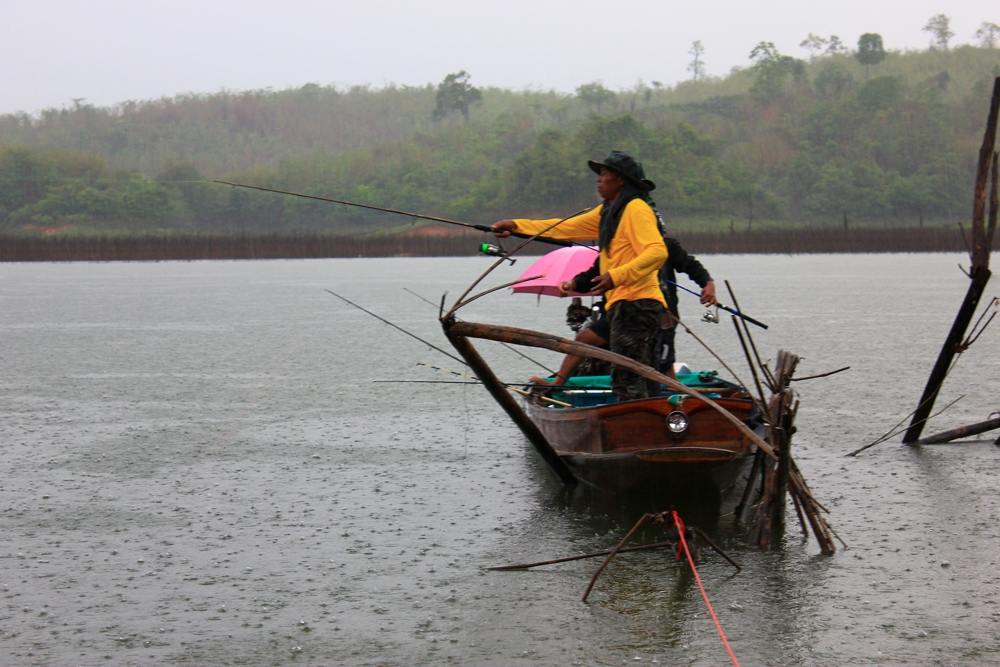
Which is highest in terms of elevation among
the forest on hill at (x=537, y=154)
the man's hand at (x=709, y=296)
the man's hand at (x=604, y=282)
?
the forest on hill at (x=537, y=154)

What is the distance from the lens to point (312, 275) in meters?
55.9

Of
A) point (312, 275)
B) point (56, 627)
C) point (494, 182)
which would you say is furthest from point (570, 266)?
point (494, 182)

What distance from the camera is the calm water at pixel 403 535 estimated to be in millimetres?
6773

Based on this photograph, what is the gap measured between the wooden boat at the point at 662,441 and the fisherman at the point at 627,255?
14.6 inches

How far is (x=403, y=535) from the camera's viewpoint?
8.94 meters

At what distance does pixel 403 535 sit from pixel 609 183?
251 cm

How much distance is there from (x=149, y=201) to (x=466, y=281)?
164 ft

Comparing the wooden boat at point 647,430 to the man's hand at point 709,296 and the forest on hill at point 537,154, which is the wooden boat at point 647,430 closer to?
the man's hand at point 709,296

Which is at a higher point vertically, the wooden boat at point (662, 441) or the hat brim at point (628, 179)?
the hat brim at point (628, 179)

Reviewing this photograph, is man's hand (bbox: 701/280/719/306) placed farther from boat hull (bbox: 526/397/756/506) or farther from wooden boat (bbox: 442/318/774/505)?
boat hull (bbox: 526/397/756/506)

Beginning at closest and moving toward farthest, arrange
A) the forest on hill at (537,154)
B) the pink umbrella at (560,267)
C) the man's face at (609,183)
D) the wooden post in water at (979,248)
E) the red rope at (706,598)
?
the red rope at (706,598) < the man's face at (609,183) < the wooden post in water at (979,248) < the pink umbrella at (560,267) < the forest on hill at (537,154)

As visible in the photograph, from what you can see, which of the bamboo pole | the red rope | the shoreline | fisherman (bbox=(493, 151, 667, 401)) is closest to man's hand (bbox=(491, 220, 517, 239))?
fisherman (bbox=(493, 151, 667, 401))

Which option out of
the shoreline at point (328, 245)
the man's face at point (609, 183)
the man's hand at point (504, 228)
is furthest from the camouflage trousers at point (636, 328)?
the shoreline at point (328, 245)

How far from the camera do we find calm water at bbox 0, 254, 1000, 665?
6773 mm
